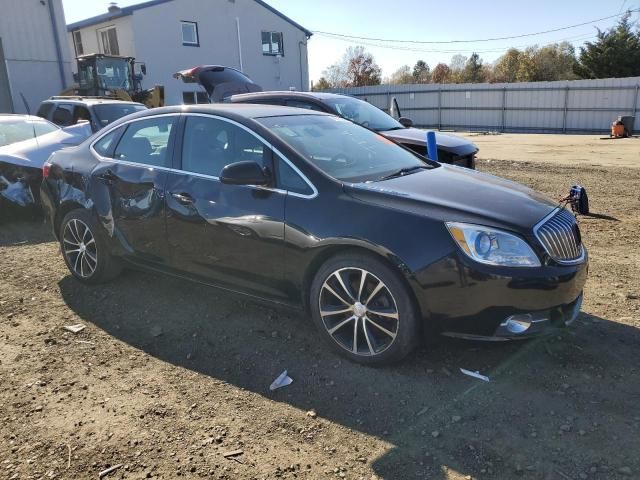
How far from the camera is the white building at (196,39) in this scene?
1026 inches

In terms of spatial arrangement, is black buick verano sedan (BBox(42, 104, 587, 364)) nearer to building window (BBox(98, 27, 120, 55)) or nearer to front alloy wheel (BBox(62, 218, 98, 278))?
front alloy wheel (BBox(62, 218, 98, 278))

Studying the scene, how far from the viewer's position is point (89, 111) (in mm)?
10398

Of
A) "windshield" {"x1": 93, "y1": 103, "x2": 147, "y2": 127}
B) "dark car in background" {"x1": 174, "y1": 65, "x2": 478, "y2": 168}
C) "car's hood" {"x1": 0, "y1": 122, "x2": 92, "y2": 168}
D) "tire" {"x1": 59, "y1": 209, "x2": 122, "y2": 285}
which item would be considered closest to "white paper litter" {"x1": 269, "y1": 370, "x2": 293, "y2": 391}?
"tire" {"x1": 59, "y1": 209, "x2": 122, "y2": 285}

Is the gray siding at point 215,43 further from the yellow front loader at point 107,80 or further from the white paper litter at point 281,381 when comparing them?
the white paper litter at point 281,381

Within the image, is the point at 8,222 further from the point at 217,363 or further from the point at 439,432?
the point at 439,432

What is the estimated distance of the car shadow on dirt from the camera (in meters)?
2.64

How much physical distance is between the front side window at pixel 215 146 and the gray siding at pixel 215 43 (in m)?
23.9

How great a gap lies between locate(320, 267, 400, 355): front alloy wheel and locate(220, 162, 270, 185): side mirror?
0.85m

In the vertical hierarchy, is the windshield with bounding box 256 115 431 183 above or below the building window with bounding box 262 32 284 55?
below

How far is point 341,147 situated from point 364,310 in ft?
4.58

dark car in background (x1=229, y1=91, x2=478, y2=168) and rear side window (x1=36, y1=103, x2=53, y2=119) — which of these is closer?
dark car in background (x1=229, y1=91, x2=478, y2=168)

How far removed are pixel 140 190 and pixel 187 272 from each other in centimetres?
80

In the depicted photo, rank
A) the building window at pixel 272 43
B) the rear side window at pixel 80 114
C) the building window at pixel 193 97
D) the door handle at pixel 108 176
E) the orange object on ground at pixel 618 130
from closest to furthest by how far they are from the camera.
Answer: the door handle at pixel 108 176 → the rear side window at pixel 80 114 → the orange object on ground at pixel 618 130 → the building window at pixel 193 97 → the building window at pixel 272 43

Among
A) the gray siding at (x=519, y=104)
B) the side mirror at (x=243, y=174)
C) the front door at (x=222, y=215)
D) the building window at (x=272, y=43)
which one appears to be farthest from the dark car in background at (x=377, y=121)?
the building window at (x=272, y=43)
